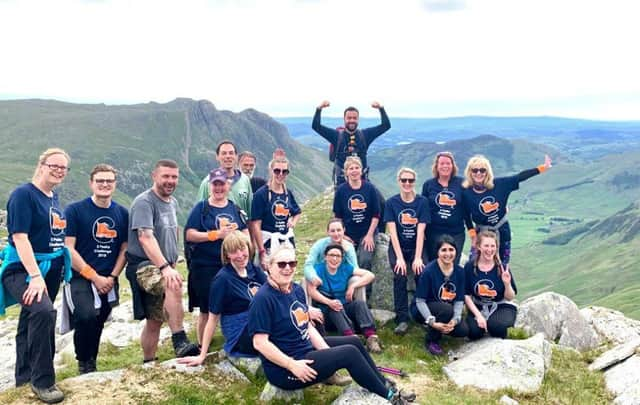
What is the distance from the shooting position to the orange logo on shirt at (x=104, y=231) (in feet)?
35.3

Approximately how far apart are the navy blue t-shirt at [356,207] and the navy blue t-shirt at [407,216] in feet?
1.88

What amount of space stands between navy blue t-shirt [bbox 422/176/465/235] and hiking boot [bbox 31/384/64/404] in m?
11.0

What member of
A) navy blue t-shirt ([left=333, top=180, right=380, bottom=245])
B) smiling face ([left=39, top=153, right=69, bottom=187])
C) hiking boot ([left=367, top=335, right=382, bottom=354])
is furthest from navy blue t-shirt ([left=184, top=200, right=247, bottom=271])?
hiking boot ([left=367, top=335, right=382, bottom=354])

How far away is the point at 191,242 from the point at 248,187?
361 centimetres

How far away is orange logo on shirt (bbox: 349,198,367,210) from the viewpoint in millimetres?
15453

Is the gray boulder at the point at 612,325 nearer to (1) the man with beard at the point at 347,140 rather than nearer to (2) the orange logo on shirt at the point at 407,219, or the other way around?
(2) the orange logo on shirt at the point at 407,219

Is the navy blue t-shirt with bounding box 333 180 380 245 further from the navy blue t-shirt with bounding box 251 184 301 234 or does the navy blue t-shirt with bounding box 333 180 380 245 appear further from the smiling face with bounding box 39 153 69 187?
the smiling face with bounding box 39 153 69 187

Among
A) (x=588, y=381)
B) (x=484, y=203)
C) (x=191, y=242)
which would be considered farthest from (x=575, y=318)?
(x=191, y=242)

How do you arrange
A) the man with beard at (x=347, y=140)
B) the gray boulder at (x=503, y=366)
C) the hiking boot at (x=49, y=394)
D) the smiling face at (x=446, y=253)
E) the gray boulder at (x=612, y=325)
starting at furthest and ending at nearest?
the gray boulder at (x=612, y=325) → the man with beard at (x=347, y=140) → the smiling face at (x=446, y=253) → the gray boulder at (x=503, y=366) → the hiking boot at (x=49, y=394)

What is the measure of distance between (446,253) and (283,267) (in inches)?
233

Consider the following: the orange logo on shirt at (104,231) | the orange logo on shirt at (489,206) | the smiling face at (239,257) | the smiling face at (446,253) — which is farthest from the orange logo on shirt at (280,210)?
the orange logo on shirt at (489,206)

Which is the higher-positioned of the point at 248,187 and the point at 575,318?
the point at 248,187

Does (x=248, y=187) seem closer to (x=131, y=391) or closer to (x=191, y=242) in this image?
(x=191, y=242)

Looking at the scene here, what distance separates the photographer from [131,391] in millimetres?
10094
